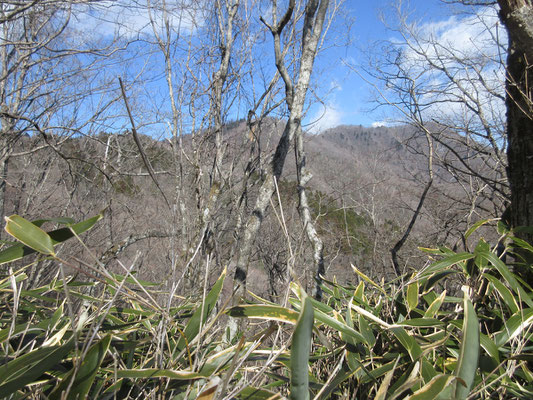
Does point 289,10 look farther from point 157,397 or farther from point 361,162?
point 361,162

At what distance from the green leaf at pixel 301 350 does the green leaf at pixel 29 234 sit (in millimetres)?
468

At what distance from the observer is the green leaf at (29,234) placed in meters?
0.60

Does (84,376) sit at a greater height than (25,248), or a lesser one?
lesser

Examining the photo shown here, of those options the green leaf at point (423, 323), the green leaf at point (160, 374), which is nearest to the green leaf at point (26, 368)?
the green leaf at point (160, 374)

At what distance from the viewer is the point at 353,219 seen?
1369cm

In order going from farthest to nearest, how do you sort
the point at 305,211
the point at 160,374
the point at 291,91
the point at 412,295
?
1. the point at 291,91
2. the point at 305,211
3. the point at 412,295
4. the point at 160,374

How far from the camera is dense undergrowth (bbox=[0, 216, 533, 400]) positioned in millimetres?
508

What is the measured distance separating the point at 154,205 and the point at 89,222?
38.1ft

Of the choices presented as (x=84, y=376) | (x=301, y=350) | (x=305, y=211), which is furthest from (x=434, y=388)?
(x=305, y=211)

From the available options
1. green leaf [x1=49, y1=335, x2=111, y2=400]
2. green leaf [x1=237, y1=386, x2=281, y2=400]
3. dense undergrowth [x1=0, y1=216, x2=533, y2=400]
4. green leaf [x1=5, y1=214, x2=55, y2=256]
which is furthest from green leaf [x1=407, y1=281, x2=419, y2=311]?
green leaf [x1=5, y1=214, x2=55, y2=256]

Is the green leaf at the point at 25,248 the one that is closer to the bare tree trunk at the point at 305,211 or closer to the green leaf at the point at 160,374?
the green leaf at the point at 160,374

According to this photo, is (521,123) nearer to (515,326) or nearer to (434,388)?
(515,326)

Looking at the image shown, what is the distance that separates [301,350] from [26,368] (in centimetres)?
45

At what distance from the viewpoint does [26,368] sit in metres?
0.55
